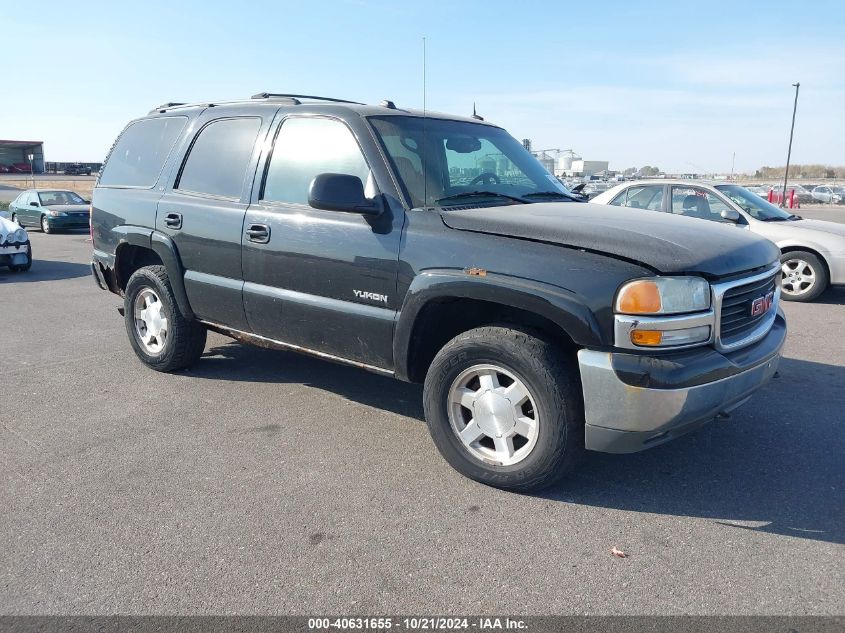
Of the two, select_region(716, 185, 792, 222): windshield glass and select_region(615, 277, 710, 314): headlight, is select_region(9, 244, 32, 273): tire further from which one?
select_region(615, 277, 710, 314): headlight

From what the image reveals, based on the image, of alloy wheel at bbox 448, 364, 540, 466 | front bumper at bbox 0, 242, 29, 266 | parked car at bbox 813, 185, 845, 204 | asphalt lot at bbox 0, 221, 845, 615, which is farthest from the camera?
parked car at bbox 813, 185, 845, 204

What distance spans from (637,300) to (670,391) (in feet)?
1.42

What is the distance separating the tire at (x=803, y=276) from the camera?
345 inches

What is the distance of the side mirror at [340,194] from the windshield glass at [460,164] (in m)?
0.29

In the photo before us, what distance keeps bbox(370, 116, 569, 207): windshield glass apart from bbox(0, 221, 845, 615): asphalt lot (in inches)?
61.0

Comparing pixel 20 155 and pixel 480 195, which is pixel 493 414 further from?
pixel 20 155

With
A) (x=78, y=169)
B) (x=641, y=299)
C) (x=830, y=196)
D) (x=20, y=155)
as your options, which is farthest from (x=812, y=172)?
(x=641, y=299)

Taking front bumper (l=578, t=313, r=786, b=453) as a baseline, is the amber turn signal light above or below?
above

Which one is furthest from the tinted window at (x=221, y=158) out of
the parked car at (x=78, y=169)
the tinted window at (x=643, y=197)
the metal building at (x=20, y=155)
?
the parked car at (x=78, y=169)

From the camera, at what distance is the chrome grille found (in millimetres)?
3351

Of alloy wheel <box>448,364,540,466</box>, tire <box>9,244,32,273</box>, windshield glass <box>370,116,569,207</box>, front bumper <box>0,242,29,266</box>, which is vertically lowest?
tire <box>9,244,32,273</box>

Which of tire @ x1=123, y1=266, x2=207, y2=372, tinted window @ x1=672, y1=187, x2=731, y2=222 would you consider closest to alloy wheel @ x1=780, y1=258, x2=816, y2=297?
tinted window @ x1=672, y1=187, x2=731, y2=222

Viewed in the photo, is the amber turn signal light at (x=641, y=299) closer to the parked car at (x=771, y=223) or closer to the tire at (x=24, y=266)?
the parked car at (x=771, y=223)

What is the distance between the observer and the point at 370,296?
3957mm
